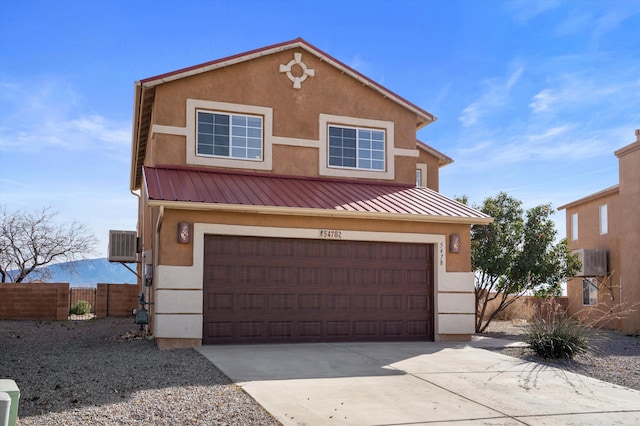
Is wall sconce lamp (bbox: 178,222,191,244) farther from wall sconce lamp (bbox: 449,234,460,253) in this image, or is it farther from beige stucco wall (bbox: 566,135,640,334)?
beige stucco wall (bbox: 566,135,640,334)

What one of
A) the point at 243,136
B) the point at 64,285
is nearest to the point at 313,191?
the point at 243,136

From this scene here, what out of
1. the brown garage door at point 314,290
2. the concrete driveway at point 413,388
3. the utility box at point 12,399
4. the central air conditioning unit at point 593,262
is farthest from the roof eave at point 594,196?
the utility box at point 12,399

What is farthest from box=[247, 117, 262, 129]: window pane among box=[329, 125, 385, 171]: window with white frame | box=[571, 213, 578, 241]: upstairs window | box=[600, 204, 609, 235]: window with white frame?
box=[571, 213, 578, 241]: upstairs window

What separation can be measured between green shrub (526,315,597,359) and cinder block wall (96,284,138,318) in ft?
59.5

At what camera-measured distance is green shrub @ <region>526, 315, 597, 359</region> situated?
43.5 ft

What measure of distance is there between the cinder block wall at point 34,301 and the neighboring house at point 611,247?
19.0 metres

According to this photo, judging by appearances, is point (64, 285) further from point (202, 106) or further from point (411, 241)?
point (411, 241)

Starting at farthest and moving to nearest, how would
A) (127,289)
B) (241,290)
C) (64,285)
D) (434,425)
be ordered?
(127,289) → (64,285) → (241,290) → (434,425)

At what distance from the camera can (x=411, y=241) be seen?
15828 millimetres

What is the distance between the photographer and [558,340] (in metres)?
13.3

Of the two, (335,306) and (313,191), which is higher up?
(313,191)

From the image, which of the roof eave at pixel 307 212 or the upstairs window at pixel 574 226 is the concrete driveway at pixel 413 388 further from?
the upstairs window at pixel 574 226

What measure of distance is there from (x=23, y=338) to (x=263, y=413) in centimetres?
1252

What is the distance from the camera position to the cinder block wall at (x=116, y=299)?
27078mm
